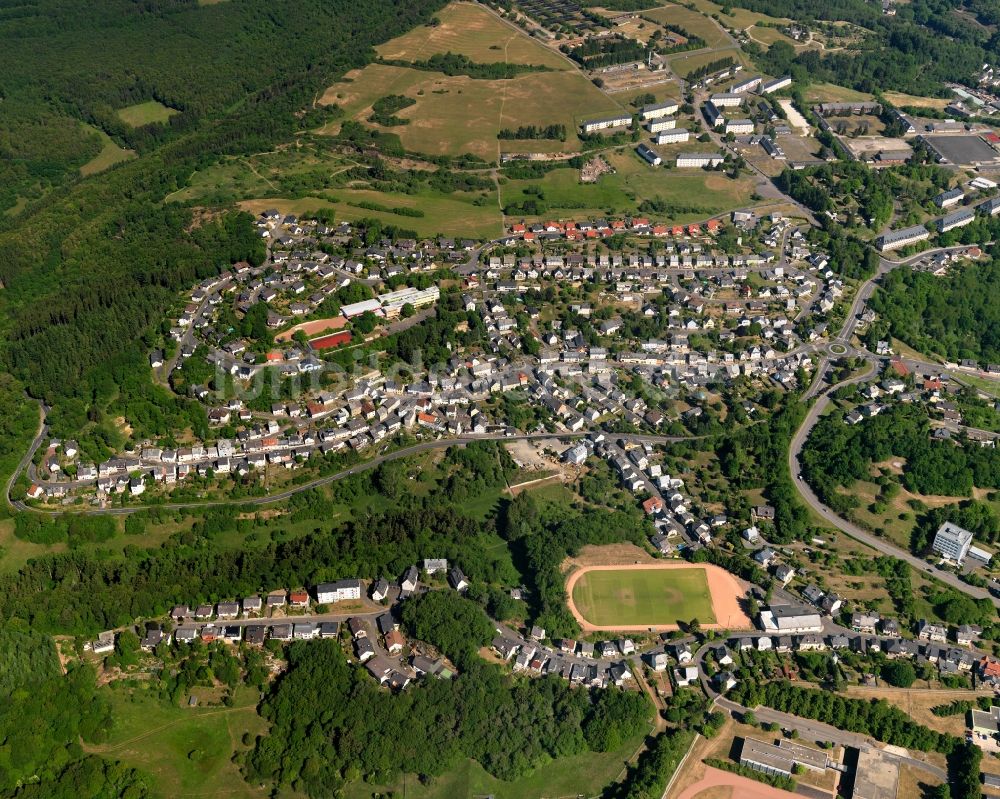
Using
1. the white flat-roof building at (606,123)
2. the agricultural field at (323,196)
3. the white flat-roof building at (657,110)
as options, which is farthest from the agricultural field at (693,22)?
the agricultural field at (323,196)

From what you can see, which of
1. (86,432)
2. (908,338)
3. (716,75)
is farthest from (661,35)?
(86,432)

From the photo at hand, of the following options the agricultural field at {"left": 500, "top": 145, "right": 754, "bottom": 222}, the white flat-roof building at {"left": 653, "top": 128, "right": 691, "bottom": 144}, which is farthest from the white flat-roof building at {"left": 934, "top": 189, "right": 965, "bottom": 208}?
the white flat-roof building at {"left": 653, "top": 128, "right": 691, "bottom": 144}

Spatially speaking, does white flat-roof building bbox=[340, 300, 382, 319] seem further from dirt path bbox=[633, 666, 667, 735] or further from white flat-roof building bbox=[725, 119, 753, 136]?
white flat-roof building bbox=[725, 119, 753, 136]

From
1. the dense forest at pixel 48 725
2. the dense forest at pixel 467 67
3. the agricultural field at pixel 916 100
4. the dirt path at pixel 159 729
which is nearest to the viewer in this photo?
the dense forest at pixel 48 725

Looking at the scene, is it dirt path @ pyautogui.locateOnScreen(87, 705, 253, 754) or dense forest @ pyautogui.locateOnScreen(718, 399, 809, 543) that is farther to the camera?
dense forest @ pyautogui.locateOnScreen(718, 399, 809, 543)

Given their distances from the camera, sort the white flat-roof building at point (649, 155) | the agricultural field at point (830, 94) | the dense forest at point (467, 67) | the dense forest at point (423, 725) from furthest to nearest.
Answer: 1. the dense forest at point (467, 67)
2. the agricultural field at point (830, 94)
3. the white flat-roof building at point (649, 155)
4. the dense forest at point (423, 725)

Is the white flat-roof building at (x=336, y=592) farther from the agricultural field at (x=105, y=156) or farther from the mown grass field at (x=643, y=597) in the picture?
the agricultural field at (x=105, y=156)
